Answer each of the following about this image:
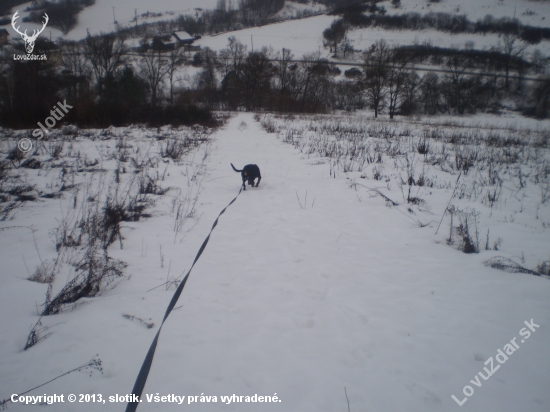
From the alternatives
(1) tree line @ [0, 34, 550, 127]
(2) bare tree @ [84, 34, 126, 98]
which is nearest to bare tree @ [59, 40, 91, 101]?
(1) tree line @ [0, 34, 550, 127]

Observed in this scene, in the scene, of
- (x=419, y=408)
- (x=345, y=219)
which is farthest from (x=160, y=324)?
(x=345, y=219)

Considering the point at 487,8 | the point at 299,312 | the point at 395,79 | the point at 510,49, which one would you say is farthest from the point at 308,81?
the point at 487,8

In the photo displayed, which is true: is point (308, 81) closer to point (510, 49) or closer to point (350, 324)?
point (510, 49)

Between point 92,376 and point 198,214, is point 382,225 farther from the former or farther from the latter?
point 92,376

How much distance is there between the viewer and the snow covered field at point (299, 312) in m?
1.50

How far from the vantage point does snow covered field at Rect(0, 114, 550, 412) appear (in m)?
1.50

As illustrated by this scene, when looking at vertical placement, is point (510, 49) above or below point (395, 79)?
above

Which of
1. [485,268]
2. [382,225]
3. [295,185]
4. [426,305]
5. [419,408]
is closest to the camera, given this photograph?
[419,408]

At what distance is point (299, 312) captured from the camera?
82.8 inches

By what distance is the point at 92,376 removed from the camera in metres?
1.48

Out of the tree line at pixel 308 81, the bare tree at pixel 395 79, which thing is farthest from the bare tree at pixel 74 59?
the bare tree at pixel 395 79

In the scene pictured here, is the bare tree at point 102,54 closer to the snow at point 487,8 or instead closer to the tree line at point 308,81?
the tree line at point 308,81

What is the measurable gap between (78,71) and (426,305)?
40875mm

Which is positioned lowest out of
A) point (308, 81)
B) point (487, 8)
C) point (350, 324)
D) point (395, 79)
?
point (350, 324)
